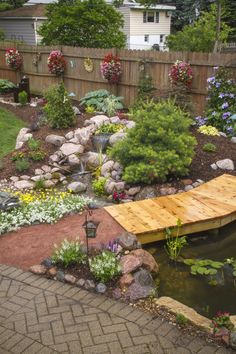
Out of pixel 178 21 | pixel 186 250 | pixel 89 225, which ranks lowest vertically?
pixel 186 250

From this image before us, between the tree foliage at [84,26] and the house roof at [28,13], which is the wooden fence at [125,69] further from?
the house roof at [28,13]

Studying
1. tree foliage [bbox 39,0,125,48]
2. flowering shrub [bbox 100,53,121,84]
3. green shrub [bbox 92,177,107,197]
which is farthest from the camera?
tree foliage [bbox 39,0,125,48]

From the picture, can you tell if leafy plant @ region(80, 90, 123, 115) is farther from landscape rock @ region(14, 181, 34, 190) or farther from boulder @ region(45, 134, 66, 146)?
landscape rock @ region(14, 181, 34, 190)

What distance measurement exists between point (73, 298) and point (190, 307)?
132 centimetres

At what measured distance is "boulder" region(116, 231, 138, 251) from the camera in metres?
5.45

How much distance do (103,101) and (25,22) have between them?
77.1ft

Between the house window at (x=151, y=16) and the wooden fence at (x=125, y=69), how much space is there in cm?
1895

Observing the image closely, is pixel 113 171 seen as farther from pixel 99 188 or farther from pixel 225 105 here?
pixel 225 105

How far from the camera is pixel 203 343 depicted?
3.84m

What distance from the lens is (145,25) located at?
34250mm

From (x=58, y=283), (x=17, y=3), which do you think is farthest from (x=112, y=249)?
(x=17, y=3)

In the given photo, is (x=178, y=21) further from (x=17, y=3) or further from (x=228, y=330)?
(x=228, y=330)

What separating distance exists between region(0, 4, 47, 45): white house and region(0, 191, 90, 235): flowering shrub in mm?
27595

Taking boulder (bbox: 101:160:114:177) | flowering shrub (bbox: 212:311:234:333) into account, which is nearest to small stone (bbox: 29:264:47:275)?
flowering shrub (bbox: 212:311:234:333)
